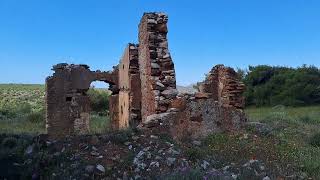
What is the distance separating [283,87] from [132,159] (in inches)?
1763

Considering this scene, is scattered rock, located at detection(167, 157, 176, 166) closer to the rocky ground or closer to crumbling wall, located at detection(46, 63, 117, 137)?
the rocky ground

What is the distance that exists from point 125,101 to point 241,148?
30.5ft

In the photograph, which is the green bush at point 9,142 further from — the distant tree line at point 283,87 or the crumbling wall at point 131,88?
the distant tree line at point 283,87

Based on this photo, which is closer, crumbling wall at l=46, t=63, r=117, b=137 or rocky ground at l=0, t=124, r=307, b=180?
rocky ground at l=0, t=124, r=307, b=180

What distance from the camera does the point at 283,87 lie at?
52.1 meters

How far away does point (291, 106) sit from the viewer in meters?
49.2

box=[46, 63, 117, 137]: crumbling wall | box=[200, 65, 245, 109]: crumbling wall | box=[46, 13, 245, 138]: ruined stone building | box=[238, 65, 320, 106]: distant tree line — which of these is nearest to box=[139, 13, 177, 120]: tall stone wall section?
box=[46, 13, 245, 138]: ruined stone building

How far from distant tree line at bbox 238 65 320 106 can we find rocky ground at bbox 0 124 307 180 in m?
40.9

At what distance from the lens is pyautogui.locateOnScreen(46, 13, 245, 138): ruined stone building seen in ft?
40.1

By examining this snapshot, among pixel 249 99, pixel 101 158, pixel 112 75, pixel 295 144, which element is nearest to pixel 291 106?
pixel 249 99

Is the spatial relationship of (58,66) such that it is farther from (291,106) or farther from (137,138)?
(291,106)

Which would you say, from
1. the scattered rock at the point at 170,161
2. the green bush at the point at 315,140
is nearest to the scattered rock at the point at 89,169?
the scattered rock at the point at 170,161

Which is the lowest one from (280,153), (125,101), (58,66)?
(280,153)

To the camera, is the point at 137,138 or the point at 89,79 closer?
the point at 137,138
